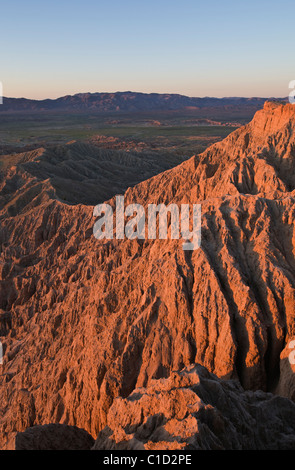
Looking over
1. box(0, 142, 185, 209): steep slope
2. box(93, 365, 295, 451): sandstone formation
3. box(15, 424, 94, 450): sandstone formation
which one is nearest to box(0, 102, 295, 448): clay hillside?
box(93, 365, 295, 451): sandstone formation

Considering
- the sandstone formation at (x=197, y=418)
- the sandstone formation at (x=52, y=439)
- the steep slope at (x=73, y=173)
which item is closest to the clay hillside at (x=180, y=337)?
Result: the sandstone formation at (x=197, y=418)

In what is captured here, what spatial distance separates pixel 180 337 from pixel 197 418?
598cm

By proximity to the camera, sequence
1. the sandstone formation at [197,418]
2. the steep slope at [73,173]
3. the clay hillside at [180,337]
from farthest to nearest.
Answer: the steep slope at [73,173], the clay hillside at [180,337], the sandstone formation at [197,418]

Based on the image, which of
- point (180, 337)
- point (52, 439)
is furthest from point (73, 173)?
point (52, 439)

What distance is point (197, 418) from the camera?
10227mm

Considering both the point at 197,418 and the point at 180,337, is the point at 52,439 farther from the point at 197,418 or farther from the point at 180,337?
the point at 180,337

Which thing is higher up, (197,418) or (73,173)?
(73,173)

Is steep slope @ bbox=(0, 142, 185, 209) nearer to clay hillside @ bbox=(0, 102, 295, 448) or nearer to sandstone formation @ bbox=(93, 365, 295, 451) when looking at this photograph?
clay hillside @ bbox=(0, 102, 295, 448)

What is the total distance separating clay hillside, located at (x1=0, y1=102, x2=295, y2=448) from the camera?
444 inches

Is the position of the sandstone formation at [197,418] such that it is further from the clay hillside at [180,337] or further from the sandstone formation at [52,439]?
the sandstone formation at [52,439]

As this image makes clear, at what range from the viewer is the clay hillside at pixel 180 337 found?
37.0 ft

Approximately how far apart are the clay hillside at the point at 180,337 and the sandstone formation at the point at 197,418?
0.03m

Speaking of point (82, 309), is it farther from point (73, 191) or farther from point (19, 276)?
point (73, 191)
